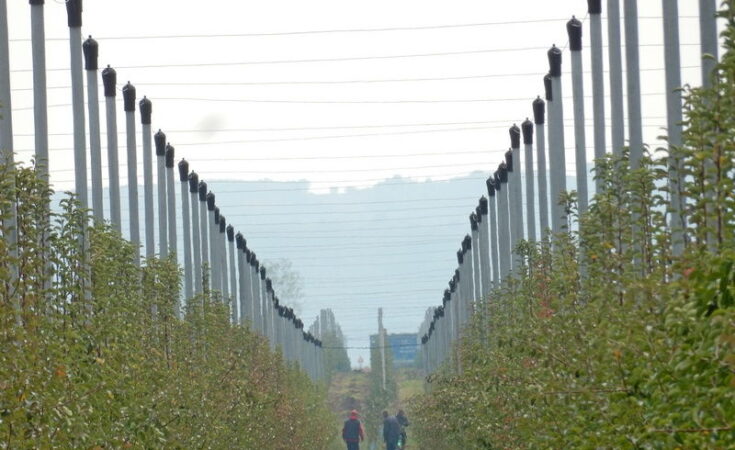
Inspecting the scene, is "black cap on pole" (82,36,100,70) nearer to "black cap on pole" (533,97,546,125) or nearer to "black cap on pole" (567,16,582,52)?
"black cap on pole" (567,16,582,52)

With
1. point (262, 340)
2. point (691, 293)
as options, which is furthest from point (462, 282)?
point (691, 293)

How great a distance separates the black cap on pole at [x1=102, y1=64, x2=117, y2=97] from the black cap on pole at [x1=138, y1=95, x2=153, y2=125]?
5110mm

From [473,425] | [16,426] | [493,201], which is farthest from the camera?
[493,201]

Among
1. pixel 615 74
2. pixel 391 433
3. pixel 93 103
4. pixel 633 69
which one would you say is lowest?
pixel 391 433

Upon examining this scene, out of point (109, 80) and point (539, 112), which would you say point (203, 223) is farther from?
point (109, 80)

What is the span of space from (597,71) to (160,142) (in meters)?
15.9

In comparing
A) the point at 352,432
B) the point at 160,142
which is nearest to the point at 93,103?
the point at 160,142

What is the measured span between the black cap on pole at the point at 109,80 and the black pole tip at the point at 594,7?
26.8 ft

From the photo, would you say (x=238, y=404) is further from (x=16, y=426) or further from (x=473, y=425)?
(x=16, y=426)

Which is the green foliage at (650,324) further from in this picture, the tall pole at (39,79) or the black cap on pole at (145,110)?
the black cap on pole at (145,110)

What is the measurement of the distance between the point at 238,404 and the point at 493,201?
61.4ft

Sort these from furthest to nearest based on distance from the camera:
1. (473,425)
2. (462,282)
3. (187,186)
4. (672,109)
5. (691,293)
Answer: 1. (462,282)
2. (187,186)
3. (473,425)
4. (672,109)
5. (691,293)

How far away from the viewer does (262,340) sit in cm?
5003

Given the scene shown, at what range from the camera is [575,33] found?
1060 inches
